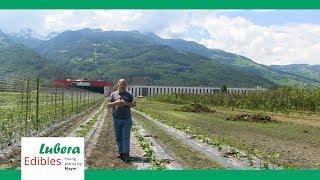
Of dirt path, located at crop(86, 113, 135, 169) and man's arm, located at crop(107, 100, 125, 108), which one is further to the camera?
man's arm, located at crop(107, 100, 125, 108)

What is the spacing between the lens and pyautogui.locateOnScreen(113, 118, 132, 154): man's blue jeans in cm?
1497

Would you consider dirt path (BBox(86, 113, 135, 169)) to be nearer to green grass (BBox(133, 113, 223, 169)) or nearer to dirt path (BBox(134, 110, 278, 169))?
green grass (BBox(133, 113, 223, 169))

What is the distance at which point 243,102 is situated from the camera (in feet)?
189

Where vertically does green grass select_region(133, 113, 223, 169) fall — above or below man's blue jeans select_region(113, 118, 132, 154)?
below

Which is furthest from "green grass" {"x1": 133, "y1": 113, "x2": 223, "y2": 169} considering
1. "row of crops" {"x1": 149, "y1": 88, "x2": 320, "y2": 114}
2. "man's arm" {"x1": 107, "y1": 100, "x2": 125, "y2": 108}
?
"row of crops" {"x1": 149, "y1": 88, "x2": 320, "y2": 114}

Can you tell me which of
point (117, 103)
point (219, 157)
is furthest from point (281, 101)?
point (117, 103)

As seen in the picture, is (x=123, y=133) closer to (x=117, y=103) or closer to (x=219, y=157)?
(x=117, y=103)

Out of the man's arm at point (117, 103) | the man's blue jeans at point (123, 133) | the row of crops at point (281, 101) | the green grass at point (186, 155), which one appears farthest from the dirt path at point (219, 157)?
the row of crops at point (281, 101)

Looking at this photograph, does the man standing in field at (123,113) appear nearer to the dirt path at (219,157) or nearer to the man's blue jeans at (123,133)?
the man's blue jeans at (123,133)

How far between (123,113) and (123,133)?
1.83ft

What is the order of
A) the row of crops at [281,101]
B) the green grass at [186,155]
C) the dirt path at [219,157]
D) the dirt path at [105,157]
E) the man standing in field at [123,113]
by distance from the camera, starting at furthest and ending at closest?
the row of crops at [281,101]
the man standing in field at [123,113]
the dirt path at [219,157]
the green grass at [186,155]
the dirt path at [105,157]

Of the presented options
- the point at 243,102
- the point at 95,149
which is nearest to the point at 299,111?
the point at 243,102

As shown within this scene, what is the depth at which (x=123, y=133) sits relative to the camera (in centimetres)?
1497

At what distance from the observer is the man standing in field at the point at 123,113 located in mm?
14886
